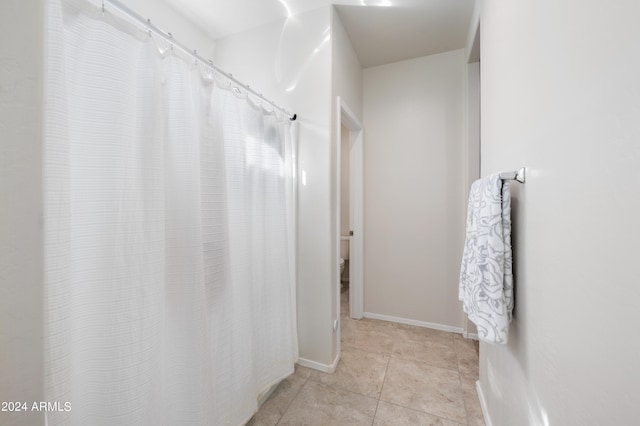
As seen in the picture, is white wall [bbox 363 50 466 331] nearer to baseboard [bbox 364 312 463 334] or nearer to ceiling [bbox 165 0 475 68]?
baseboard [bbox 364 312 463 334]

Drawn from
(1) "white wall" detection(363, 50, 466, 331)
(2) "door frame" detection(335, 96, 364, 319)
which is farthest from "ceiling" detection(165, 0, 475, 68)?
(2) "door frame" detection(335, 96, 364, 319)

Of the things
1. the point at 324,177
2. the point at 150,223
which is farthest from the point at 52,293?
the point at 324,177

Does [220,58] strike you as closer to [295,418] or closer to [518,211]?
[518,211]

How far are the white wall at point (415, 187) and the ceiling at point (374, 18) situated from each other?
30cm

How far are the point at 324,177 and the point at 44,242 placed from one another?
1.43 metres

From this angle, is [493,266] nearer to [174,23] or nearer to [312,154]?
[312,154]

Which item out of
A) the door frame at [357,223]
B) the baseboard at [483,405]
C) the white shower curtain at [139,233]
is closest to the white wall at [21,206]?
the white shower curtain at [139,233]

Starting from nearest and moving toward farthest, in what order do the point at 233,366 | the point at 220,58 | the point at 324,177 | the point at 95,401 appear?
the point at 95,401, the point at 233,366, the point at 324,177, the point at 220,58

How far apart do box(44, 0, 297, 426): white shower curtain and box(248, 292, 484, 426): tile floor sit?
1.22 feet

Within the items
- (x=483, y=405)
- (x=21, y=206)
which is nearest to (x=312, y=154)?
(x=21, y=206)

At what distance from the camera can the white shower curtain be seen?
642 mm

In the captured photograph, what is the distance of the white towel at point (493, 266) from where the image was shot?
0.89m

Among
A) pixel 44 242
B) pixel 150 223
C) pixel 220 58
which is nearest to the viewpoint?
pixel 44 242

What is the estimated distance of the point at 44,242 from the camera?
61 cm
